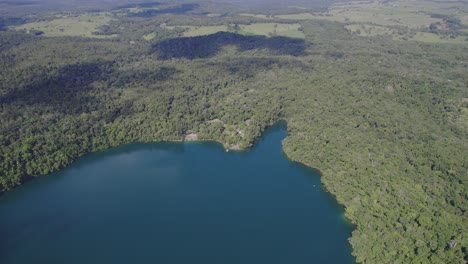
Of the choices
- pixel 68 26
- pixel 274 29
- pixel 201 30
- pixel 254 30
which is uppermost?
pixel 68 26

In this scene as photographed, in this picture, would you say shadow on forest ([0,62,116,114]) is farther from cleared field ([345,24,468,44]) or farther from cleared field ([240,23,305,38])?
cleared field ([345,24,468,44])

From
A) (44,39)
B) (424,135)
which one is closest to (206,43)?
(44,39)

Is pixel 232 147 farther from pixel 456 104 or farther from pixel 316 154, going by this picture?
pixel 456 104

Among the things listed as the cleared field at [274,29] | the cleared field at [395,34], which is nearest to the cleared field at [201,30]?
the cleared field at [274,29]

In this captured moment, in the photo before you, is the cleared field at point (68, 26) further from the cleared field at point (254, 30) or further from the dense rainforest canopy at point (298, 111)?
the cleared field at point (254, 30)

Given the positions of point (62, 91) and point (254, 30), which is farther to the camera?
point (254, 30)

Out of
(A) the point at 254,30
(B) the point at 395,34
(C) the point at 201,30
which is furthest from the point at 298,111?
(B) the point at 395,34

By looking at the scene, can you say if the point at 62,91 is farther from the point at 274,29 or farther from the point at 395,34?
the point at 395,34

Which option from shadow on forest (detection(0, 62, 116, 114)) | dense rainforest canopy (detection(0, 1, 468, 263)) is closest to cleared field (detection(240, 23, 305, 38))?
dense rainforest canopy (detection(0, 1, 468, 263))
